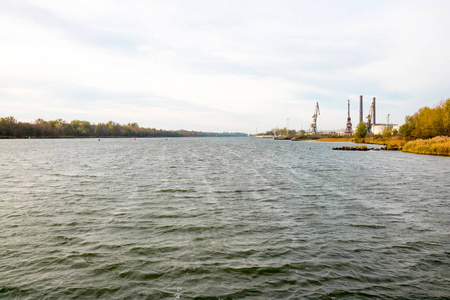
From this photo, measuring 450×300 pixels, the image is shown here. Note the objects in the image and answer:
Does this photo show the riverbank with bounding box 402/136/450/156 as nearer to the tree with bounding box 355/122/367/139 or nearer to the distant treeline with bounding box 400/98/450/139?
the distant treeline with bounding box 400/98/450/139

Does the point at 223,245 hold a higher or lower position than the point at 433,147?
lower

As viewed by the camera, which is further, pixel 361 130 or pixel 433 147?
pixel 361 130

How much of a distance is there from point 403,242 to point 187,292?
9.88 m

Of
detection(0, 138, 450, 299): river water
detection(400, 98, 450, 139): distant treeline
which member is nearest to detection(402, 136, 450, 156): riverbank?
detection(400, 98, 450, 139): distant treeline

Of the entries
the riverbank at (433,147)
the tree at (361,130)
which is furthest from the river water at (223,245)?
the tree at (361,130)

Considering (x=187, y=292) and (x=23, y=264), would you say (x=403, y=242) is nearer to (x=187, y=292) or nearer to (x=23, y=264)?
(x=187, y=292)

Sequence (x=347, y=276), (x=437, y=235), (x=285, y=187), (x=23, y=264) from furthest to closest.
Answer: (x=285, y=187)
(x=437, y=235)
(x=23, y=264)
(x=347, y=276)

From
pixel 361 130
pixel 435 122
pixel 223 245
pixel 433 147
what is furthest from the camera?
pixel 361 130

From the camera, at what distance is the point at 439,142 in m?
70.8

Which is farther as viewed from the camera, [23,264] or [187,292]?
[23,264]

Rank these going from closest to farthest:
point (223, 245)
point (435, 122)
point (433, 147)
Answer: point (223, 245) → point (433, 147) → point (435, 122)

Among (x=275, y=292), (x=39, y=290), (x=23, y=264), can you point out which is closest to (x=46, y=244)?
(x=23, y=264)

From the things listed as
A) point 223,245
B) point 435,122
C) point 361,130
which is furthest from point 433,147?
point 361,130

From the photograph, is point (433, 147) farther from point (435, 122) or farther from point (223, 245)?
point (223, 245)
